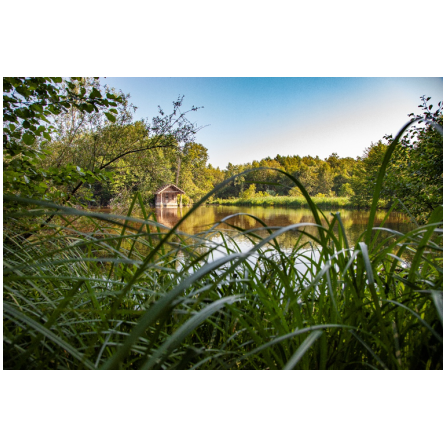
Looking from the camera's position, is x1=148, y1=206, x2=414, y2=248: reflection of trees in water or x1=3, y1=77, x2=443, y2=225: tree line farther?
x1=148, y1=206, x2=414, y2=248: reflection of trees in water

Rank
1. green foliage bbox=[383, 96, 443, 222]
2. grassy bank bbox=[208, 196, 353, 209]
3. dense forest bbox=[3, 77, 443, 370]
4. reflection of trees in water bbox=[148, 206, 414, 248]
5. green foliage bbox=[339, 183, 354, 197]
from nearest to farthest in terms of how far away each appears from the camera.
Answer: dense forest bbox=[3, 77, 443, 370] < green foliage bbox=[383, 96, 443, 222] < reflection of trees in water bbox=[148, 206, 414, 248] < grassy bank bbox=[208, 196, 353, 209] < green foliage bbox=[339, 183, 354, 197]

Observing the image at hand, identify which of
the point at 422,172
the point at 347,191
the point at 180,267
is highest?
the point at 347,191

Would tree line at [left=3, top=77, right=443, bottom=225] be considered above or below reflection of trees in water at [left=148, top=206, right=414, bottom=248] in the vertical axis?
above

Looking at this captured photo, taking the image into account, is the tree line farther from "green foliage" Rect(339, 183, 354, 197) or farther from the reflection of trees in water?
"green foliage" Rect(339, 183, 354, 197)

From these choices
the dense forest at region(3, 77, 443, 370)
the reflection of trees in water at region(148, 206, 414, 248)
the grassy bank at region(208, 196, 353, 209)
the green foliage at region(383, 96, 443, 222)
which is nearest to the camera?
the dense forest at region(3, 77, 443, 370)

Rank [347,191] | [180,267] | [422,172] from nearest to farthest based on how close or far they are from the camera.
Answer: [180,267] < [422,172] < [347,191]

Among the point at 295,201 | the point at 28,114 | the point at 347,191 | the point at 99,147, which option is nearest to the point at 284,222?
the point at 295,201

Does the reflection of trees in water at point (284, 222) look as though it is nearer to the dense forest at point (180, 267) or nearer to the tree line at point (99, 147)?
the tree line at point (99, 147)

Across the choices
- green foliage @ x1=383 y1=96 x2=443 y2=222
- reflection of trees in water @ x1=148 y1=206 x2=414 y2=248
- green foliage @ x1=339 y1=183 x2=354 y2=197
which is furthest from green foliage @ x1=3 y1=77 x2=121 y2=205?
green foliage @ x1=339 y1=183 x2=354 y2=197

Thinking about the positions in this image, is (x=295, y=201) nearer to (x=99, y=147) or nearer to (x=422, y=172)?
(x=422, y=172)
